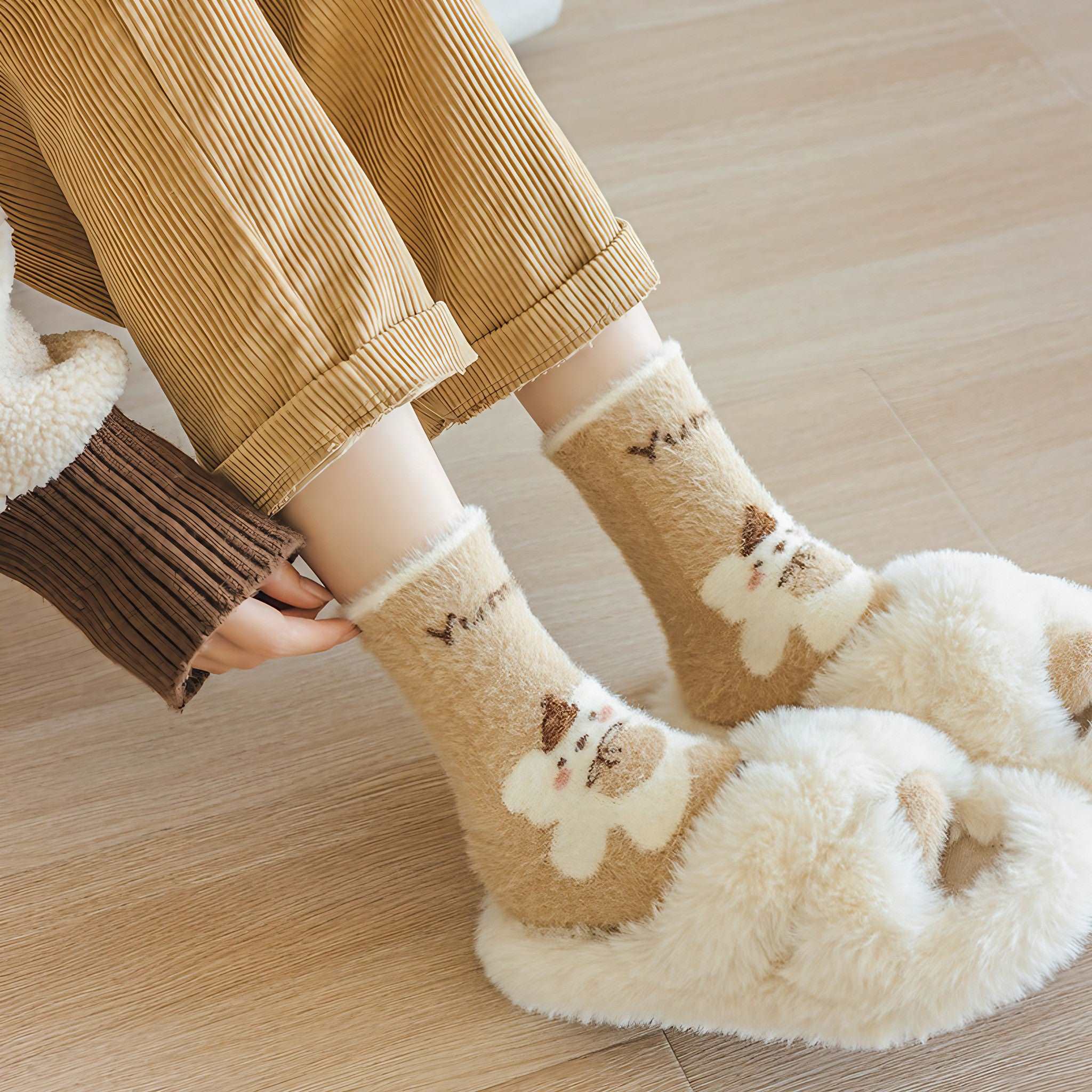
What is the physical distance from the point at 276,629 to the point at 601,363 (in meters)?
0.21

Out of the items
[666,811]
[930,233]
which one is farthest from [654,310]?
[666,811]

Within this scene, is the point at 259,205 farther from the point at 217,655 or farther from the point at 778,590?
the point at 778,590

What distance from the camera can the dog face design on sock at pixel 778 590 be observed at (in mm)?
570

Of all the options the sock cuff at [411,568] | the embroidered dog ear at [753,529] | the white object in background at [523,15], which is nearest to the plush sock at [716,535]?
the embroidered dog ear at [753,529]

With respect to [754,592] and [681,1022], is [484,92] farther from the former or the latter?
[681,1022]

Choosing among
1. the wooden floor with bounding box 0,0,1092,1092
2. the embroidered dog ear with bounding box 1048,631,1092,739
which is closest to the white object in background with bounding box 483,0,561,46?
the wooden floor with bounding box 0,0,1092,1092

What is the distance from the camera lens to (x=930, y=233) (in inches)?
38.7

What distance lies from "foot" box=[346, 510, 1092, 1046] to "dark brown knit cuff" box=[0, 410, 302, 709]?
0.07 meters

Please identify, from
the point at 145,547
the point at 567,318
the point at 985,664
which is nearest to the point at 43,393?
the point at 145,547

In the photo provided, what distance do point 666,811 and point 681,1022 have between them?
0.32 ft

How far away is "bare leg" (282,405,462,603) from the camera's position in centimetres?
49

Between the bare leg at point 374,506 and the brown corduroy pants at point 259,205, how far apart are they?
0.07ft

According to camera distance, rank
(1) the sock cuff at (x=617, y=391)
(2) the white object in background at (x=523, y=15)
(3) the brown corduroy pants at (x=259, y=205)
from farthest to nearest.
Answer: (2) the white object in background at (x=523, y=15), (1) the sock cuff at (x=617, y=391), (3) the brown corduroy pants at (x=259, y=205)

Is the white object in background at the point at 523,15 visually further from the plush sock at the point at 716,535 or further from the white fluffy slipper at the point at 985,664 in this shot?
the white fluffy slipper at the point at 985,664
